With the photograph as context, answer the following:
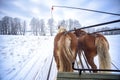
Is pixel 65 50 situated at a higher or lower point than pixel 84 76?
higher

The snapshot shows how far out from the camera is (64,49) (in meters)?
2.31

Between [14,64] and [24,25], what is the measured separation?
24.6 inches

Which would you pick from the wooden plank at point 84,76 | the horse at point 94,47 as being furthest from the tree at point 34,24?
the wooden plank at point 84,76

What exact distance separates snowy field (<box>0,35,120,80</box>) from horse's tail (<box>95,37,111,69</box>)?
7cm

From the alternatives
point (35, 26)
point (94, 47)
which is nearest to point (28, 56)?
point (35, 26)

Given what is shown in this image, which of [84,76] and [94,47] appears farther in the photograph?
[94,47]

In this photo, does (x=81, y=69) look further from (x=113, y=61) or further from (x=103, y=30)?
(x=103, y=30)

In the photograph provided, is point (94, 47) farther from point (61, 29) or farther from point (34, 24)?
point (34, 24)

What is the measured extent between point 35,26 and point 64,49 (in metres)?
0.59

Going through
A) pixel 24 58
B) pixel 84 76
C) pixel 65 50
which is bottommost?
pixel 84 76

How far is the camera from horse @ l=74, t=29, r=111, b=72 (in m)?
2.36

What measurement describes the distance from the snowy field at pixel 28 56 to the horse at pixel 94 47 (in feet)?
0.30

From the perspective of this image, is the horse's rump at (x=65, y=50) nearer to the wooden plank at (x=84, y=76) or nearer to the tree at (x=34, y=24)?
the wooden plank at (x=84, y=76)

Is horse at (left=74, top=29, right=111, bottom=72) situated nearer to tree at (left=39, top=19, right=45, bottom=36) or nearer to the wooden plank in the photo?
the wooden plank
